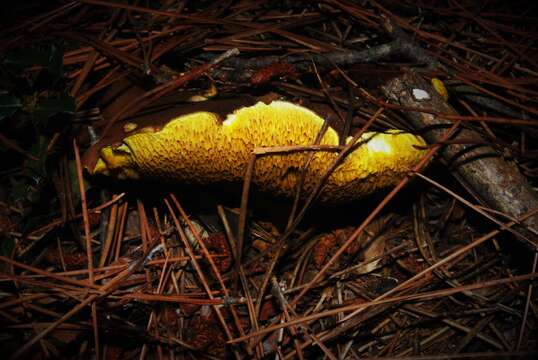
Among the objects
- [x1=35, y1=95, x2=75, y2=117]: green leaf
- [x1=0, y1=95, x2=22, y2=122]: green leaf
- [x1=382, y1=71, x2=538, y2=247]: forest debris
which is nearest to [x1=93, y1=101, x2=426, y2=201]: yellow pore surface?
[x1=382, y1=71, x2=538, y2=247]: forest debris

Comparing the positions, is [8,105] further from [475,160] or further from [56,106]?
[475,160]

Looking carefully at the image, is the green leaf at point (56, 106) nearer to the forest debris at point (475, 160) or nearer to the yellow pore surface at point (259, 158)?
the yellow pore surface at point (259, 158)

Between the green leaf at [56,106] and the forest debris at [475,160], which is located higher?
the green leaf at [56,106]

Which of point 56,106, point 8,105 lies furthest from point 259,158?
point 8,105

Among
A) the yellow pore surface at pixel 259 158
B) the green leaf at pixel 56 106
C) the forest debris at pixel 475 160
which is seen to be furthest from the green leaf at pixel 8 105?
the forest debris at pixel 475 160

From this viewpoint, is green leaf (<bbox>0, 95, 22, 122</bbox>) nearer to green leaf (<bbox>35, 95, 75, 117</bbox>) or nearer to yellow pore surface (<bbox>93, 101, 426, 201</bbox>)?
green leaf (<bbox>35, 95, 75, 117</bbox>)

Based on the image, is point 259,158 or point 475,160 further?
point 475,160
